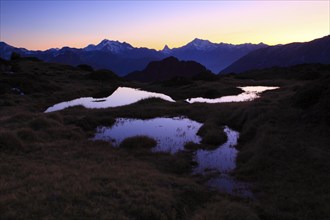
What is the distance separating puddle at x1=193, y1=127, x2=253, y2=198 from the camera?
19062 mm

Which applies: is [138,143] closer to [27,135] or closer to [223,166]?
[223,166]

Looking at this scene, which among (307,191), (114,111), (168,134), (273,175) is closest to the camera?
(307,191)

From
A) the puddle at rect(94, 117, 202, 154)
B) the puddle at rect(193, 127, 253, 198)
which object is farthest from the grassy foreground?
the puddle at rect(94, 117, 202, 154)

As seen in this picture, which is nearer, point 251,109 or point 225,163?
point 225,163

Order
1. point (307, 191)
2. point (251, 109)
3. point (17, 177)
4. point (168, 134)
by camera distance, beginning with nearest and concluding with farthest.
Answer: point (307, 191)
point (17, 177)
point (168, 134)
point (251, 109)

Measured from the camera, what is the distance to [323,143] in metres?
23.4

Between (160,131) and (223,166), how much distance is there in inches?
522

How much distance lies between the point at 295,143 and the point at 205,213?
12.1 metres

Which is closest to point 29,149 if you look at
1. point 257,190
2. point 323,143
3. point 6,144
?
point 6,144

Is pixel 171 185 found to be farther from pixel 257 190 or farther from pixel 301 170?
pixel 301 170

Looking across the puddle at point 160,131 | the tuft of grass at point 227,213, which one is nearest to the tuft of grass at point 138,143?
the puddle at point 160,131

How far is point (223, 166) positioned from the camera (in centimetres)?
2358

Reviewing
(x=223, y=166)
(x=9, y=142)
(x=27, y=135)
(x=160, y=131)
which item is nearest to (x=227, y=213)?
(x=223, y=166)

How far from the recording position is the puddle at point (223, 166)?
19.1 m
